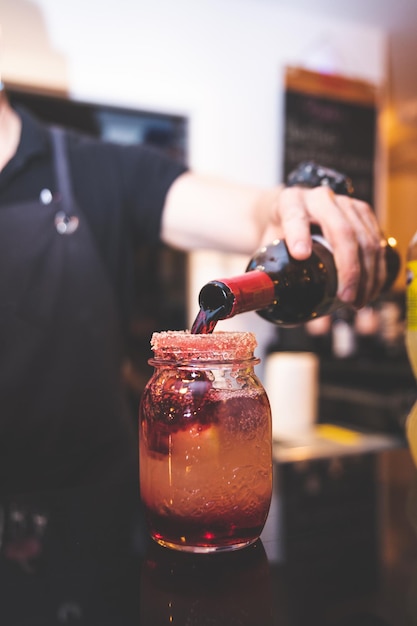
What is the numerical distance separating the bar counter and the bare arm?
0.86 feet

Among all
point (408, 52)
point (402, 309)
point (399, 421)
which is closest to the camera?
point (399, 421)

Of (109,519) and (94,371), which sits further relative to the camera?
(94,371)

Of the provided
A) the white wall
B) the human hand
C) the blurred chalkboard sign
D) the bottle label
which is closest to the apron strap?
the human hand

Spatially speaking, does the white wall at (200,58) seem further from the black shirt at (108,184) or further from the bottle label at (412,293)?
the bottle label at (412,293)

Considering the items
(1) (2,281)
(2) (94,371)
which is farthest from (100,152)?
(2) (94,371)

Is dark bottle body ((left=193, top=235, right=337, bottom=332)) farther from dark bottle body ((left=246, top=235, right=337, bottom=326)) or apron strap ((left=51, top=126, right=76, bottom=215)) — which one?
apron strap ((left=51, top=126, right=76, bottom=215))

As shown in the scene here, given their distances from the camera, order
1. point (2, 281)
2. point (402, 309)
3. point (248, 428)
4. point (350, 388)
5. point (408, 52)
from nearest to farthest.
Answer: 1. point (248, 428)
2. point (2, 281)
3. point (350, 388)
4. point (408, 52)
5. point (402, 309)

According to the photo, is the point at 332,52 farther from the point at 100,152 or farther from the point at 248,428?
the point at 248,428

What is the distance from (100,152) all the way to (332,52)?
7.22 ft

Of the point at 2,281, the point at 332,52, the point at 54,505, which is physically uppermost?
the point at 332,52

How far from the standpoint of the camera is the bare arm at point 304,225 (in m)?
0.71

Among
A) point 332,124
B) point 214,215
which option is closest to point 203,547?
point 214,215

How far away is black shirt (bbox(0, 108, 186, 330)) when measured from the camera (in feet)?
4.07

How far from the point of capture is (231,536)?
0.52 m
